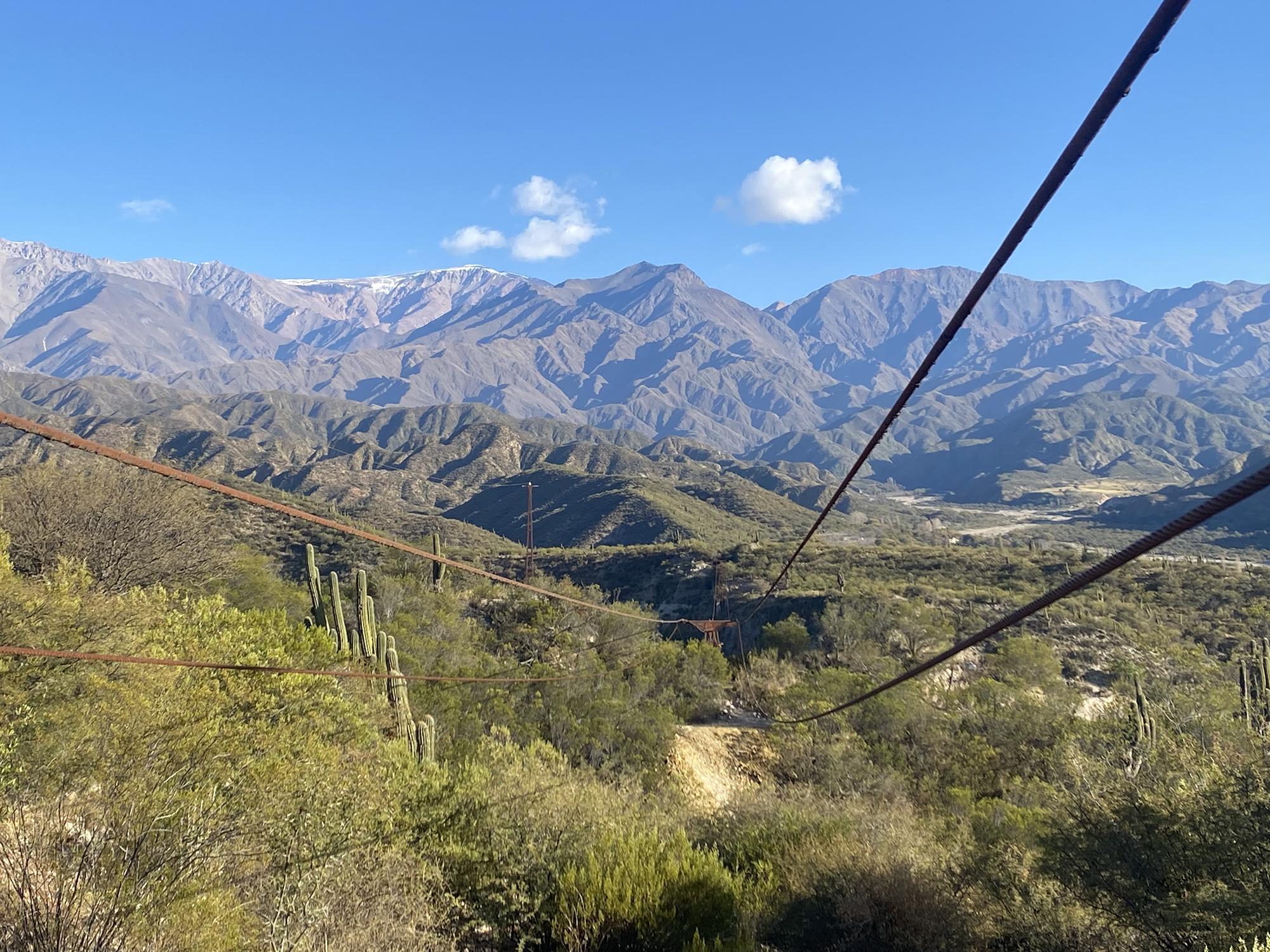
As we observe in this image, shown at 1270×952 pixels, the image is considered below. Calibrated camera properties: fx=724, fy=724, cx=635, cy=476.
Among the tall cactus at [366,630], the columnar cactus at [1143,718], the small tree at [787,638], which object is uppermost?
the tall cactus at [366,630]

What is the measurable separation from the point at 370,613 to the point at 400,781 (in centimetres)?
1046

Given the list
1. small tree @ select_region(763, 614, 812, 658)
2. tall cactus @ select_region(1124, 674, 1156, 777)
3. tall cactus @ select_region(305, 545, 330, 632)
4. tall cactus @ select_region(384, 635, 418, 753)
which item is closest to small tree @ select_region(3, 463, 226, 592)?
tall cactus @ select_region(305, 545, 330, 632)

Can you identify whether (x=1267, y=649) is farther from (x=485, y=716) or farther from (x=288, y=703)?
(x=288, y=703)

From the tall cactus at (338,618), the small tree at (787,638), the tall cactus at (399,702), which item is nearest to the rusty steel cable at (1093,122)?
the tall cactus at (399,702)

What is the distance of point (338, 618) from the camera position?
25.2m

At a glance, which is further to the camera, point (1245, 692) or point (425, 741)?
point (1245, 692)

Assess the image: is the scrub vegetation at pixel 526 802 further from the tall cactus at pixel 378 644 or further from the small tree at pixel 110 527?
the tall cactus at pixel 378 644

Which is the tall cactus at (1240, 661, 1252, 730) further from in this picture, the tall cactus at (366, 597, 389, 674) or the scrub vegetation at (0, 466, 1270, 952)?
the tall cactus at (366, 597, 389, 674)

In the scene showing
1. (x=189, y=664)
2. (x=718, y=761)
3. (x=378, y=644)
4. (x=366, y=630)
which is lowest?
(x=718, y=761)

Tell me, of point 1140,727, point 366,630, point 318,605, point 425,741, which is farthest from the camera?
point 318,605

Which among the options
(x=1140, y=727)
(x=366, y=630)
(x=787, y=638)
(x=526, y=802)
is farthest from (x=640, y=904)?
(x=787, y=638)

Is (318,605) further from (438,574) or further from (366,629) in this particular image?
(438,574)

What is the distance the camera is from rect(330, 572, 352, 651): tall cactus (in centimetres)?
2429

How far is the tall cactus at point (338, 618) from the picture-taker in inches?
956
